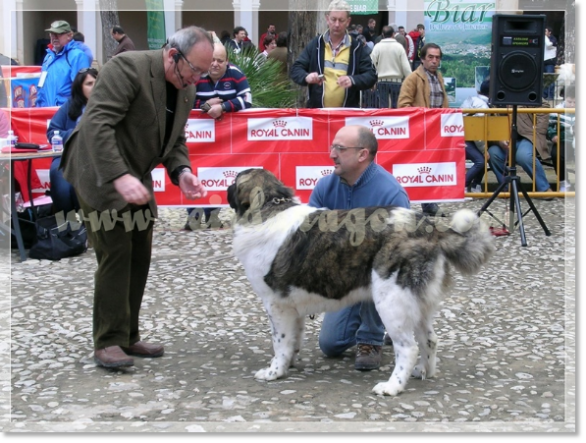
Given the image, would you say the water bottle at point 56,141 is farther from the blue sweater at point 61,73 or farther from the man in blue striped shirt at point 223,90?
the blue sweater at point 61,73

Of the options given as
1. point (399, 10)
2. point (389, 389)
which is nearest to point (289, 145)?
point (389, 389)

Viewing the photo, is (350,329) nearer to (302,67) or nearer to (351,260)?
(351,260)

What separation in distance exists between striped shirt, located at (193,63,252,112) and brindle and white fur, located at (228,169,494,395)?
448 cm

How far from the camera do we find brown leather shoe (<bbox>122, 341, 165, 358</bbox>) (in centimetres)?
524

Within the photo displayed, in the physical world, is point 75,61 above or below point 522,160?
above

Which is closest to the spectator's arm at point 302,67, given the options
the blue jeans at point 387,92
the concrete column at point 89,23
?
the blue jeans at point 387,92

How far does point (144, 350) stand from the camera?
524cm

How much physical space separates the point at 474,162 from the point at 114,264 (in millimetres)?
7040

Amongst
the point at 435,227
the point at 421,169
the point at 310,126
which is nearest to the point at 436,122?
the point at 421,169

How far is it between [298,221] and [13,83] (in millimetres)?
9934

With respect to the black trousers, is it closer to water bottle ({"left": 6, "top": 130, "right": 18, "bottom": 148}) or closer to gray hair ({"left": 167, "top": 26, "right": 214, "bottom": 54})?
gray hair ({"left": 167, "top": 26, "right": 214, "bottom": 54})

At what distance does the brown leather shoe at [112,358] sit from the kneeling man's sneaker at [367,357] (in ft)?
4.65

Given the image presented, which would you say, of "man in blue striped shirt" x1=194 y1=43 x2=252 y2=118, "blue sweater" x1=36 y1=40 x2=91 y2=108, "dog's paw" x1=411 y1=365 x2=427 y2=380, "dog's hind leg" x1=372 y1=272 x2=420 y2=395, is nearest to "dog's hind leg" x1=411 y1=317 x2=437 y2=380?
"dog's paw" x1=411 y1=365 x2=427 y2=380

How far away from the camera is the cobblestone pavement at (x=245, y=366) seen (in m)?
4.21
